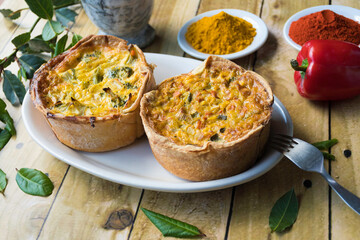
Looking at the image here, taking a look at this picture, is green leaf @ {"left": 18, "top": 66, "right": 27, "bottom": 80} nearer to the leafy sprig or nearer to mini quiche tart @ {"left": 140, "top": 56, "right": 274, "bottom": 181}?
the leafy sprig

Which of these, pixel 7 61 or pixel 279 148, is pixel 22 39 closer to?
pixel 7 61

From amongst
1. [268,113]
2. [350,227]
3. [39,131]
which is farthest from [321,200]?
[39,131]

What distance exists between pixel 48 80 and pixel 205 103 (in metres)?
1.06

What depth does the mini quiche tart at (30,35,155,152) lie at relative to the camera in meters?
2.45

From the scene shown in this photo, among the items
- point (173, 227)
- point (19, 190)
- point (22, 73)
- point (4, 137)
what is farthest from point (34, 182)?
point (22, 73)

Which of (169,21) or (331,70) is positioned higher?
(331,70)

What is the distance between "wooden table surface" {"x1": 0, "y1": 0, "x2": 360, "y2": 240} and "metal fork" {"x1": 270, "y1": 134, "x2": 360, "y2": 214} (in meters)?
0.16

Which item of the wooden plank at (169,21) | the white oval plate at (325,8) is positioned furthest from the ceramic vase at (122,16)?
the white oval plate at (325,8)

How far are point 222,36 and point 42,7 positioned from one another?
1.43m

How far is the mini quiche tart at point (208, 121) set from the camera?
85.0 inches

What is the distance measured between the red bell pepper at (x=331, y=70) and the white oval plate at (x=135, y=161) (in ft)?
1.15

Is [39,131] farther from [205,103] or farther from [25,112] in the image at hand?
[205,103]

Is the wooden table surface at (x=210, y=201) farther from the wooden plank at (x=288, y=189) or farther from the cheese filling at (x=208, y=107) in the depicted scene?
the cheese filling at (x=208, y=107)

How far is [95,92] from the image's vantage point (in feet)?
8.48
